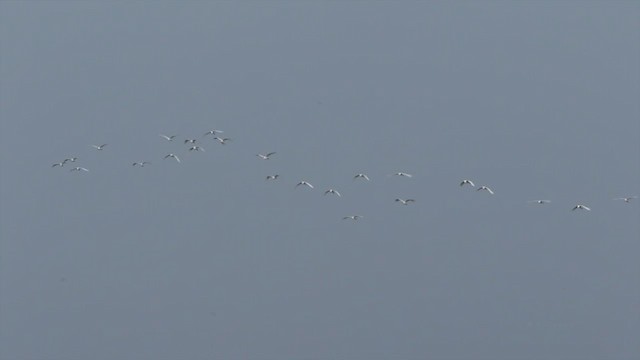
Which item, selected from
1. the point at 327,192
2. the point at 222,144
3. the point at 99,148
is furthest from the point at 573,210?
the point at 99,148

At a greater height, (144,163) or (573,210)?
(144,163)

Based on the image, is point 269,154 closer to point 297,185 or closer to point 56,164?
point 297,185

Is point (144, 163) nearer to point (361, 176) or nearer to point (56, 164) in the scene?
point (56, 164)

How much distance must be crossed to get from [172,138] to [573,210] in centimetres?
2264

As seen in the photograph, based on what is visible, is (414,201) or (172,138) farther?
(172,138)

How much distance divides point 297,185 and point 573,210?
14.7m

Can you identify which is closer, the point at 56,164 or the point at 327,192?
the point at 327,192

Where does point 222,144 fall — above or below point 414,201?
above

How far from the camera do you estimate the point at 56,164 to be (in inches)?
2618

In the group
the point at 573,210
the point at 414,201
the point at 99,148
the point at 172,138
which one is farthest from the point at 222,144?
the point at 573,210

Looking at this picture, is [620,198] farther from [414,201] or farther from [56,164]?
[56,164]

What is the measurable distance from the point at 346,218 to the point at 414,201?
12.1 feet

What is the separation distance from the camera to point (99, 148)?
62.1 metres

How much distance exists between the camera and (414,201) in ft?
201
